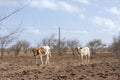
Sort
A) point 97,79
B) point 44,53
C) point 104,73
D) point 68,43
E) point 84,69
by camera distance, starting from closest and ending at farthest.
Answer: point 97,79, point 104,73, point 84,69, point 44,53, point 68,43

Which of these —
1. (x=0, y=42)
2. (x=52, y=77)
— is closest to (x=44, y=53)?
(x=52, y=77)

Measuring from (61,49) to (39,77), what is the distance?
38507 mm

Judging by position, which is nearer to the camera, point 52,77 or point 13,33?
point 13,33

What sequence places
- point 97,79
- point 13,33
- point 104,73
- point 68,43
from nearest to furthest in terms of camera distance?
point 13,33
point 97,79
point 104,73
point 68,43

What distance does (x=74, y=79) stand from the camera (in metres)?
16.8

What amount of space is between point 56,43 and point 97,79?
1654 inches

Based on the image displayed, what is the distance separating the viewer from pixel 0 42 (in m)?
5.95

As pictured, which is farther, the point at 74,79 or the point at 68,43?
the point at 68,43

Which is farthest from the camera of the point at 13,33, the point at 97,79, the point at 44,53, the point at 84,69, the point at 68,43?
the point at 68,43

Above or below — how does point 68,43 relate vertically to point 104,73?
above

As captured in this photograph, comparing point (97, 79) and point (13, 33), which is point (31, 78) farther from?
point (13, 33)

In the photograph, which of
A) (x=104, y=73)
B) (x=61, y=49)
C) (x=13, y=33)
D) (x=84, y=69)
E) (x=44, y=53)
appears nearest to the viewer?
(x=13, y=33)

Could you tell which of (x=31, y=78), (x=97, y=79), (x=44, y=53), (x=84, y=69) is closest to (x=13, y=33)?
(x=97, y=79)

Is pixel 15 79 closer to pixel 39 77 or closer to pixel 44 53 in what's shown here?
pixel 39 77
